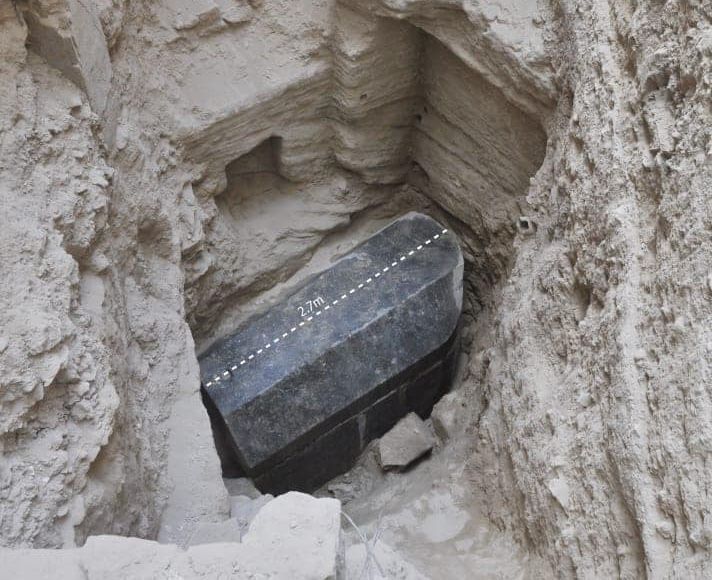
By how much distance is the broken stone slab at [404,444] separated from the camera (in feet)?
10.8

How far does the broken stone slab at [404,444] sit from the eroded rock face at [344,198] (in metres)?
0.36

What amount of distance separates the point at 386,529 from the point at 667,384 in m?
1.23

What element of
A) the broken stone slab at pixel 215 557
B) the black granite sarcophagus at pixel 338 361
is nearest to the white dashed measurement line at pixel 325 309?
the black granite sarcophagus at pixel 338 361

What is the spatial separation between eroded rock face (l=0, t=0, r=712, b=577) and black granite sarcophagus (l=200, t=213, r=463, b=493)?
8.1 inches

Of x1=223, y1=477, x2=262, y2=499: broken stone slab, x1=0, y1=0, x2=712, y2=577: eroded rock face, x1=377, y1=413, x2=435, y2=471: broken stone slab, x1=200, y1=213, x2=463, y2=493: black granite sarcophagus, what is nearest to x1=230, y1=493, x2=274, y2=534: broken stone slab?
x1=0, y1=0, x2=712, y2=577: eroded rock face

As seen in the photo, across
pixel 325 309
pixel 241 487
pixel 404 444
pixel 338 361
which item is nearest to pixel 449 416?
pixel 404 444

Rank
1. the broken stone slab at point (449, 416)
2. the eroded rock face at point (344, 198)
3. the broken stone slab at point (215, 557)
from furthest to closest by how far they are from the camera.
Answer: the broken stone slab at point (449, 416) < the eroded rock face at point (344, 198) < the broken stone slab at point (215, 557)

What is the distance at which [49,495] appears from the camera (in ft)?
5.81

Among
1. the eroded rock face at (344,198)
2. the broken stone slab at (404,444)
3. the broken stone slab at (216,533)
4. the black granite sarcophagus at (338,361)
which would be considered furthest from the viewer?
the broken stone slab at (404,444)

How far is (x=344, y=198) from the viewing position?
143 inches

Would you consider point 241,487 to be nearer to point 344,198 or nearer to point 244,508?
point 244,508

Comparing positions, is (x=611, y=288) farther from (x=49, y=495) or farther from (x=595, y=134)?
(x=49, y=495)

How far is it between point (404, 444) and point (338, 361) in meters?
0.48

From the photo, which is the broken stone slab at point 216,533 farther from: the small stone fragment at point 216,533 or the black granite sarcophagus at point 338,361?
the black granite sarcophagus at point 338,361
